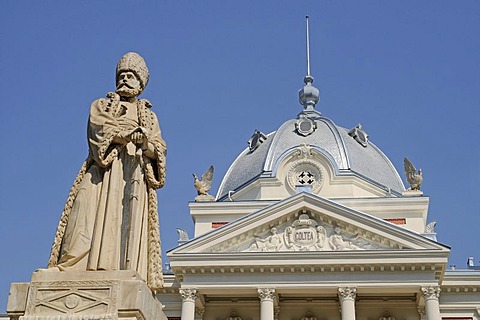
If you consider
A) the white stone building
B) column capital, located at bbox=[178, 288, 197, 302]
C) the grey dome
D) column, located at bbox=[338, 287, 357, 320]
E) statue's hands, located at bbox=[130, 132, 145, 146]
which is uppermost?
the grey dome

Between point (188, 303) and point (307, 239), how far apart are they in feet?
16.4

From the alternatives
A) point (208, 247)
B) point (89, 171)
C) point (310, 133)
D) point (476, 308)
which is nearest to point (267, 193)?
point (310, 133)

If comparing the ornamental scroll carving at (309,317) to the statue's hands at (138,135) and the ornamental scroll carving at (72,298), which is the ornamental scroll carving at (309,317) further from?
the ornamental scroll carving at (72,298)

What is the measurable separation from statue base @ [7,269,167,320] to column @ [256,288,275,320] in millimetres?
22361

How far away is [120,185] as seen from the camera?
5449 millimetres

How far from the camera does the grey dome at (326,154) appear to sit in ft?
116

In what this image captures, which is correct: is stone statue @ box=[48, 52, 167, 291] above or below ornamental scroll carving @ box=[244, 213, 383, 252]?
below

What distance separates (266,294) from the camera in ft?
89.1

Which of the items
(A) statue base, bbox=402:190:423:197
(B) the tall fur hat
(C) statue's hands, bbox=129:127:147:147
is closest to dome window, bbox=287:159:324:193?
(A) statue base, bbox=402:190:423:197

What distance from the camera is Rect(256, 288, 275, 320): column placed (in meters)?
26.9

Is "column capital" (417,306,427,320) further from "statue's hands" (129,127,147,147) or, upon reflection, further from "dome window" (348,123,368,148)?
"statue's hands" (129,127,147,147)

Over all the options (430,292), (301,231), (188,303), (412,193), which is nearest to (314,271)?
(301,231)

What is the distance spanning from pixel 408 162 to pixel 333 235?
655 centimetres

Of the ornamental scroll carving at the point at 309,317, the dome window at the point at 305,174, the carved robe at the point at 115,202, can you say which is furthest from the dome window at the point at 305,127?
the carved robe at the point at 115,202
